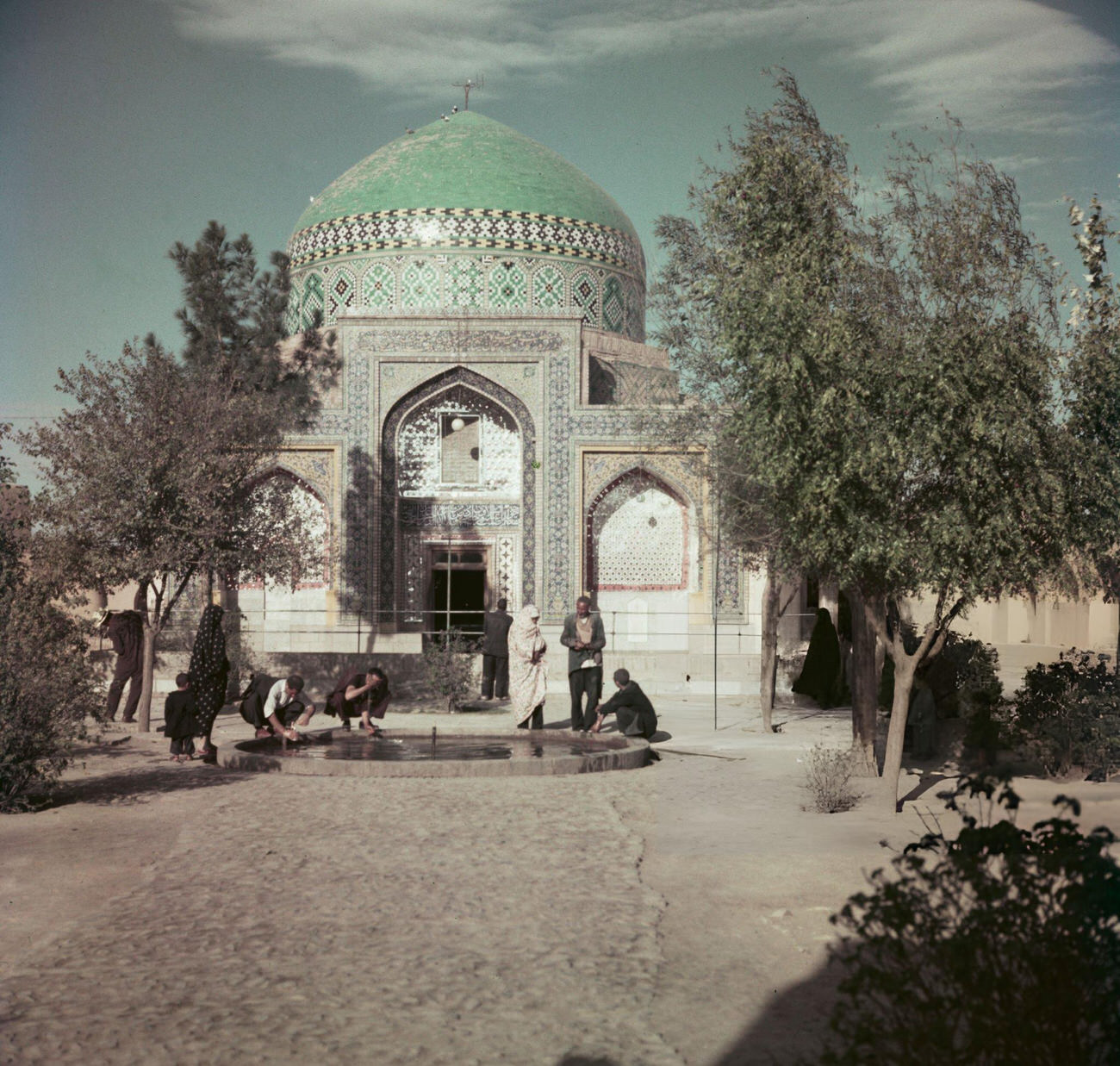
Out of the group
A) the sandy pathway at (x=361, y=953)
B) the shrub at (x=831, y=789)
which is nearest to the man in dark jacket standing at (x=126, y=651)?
the sandy pathway at (x=361, y=953)

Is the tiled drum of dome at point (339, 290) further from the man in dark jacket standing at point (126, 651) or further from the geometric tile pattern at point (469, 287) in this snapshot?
the man in dark jacket standing at point (126, 651)

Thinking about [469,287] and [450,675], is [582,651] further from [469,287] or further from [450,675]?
[469,287]

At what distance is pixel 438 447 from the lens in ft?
71.5

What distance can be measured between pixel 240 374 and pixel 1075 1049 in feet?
53.9

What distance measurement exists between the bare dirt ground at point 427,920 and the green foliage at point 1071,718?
764 mm

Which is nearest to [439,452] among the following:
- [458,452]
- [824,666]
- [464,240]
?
[458,452]

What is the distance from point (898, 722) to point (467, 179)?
61.7 feet

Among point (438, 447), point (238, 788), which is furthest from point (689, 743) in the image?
point (438, 447)

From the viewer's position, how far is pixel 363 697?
11828 millimetres

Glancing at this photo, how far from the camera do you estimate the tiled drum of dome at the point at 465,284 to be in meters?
24.0

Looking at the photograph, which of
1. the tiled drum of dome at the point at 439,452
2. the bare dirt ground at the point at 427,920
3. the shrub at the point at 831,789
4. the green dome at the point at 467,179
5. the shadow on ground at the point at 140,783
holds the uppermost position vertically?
the green dome at the point at 467,179

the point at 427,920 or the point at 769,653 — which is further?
the point at 769,653

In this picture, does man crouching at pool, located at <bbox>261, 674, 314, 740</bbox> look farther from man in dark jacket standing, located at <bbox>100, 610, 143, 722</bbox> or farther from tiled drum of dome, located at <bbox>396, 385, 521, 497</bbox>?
tiled drum of dome, located at <bbox>396, 385, 521, 497</bbox>

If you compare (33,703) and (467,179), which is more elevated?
(467,179)
